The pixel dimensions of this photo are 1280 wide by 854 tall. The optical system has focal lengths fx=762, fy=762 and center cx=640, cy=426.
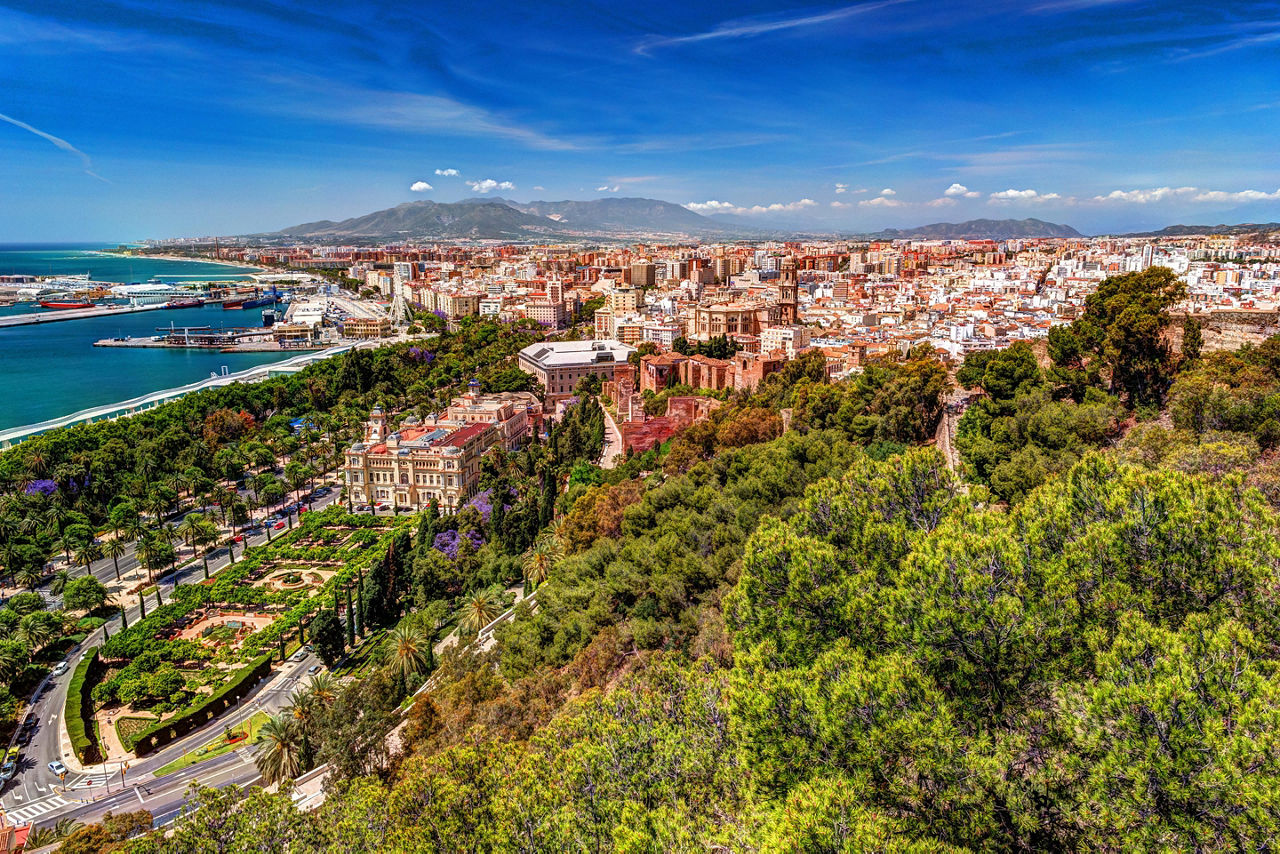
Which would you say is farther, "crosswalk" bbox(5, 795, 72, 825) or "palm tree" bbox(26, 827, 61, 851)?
"crosswalk" bbox(5, 795, 72, 825)

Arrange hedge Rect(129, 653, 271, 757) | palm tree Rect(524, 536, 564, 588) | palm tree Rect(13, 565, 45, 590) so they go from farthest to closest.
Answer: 1. palm tree Rect(13, 565, 45, 590)
2. palm tree Rect(524, 536, 564, 588)
3. hedge Rect(129, 653, 271, 757)

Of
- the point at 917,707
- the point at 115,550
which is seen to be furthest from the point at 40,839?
the point at 115,550

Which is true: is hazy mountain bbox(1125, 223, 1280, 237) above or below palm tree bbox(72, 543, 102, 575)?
above

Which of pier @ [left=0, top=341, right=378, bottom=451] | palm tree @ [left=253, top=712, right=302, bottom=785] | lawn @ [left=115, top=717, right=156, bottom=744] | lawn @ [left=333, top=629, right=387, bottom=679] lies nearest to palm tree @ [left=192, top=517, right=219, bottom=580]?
lawn @ [left=115, top=717, right=156, bottom=744]

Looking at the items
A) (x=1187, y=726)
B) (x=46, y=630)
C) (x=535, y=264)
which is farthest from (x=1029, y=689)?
(x=535, y=264)

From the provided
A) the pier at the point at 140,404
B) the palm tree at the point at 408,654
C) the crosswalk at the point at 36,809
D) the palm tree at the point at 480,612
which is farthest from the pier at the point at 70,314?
the palm tree at the point at 408,654

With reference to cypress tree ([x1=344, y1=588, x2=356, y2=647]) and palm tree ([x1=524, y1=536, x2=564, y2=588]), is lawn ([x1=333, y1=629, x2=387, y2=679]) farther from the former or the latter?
palm tree ([x1=524, y1=536, x2=564, y2=588])

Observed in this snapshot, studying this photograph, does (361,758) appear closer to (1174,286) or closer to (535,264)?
(1174,286)
